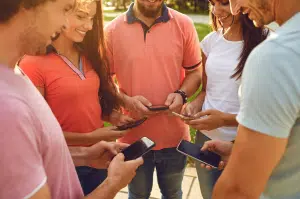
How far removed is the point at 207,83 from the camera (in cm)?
246

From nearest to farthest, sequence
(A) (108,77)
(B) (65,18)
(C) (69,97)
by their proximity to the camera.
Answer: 1. (B) (65,18)
2. (C) (69,97)
3. (A) (108,77)

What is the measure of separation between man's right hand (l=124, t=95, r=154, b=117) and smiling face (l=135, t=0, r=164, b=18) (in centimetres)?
64

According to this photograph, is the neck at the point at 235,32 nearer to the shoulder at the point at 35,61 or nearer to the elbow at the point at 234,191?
the shoulder at the point at 35,61

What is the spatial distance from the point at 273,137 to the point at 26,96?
31.4 inches

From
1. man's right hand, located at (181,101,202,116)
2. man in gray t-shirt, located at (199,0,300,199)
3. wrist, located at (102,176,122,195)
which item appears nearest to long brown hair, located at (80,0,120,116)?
man's right hand, located at (181,101,202,116)

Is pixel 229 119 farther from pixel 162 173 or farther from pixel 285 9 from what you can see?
pixel 285 9

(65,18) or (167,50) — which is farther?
(167,50)

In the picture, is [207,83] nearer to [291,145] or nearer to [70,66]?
[70,66]

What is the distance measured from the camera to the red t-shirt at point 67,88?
2.05m

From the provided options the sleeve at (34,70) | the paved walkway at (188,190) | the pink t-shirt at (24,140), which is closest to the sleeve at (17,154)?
the pink t-shirt at (24,140)

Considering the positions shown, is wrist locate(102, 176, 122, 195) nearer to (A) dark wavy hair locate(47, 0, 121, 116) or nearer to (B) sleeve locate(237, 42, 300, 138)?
(B) sleeve locate(237, 42, 300, 138)

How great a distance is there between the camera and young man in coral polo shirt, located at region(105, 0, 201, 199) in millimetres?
2496

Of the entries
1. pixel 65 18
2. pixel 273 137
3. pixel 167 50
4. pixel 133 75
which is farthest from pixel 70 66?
pixel 273 137

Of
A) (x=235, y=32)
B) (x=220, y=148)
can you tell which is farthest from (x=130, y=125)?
(x=235, y=32)
